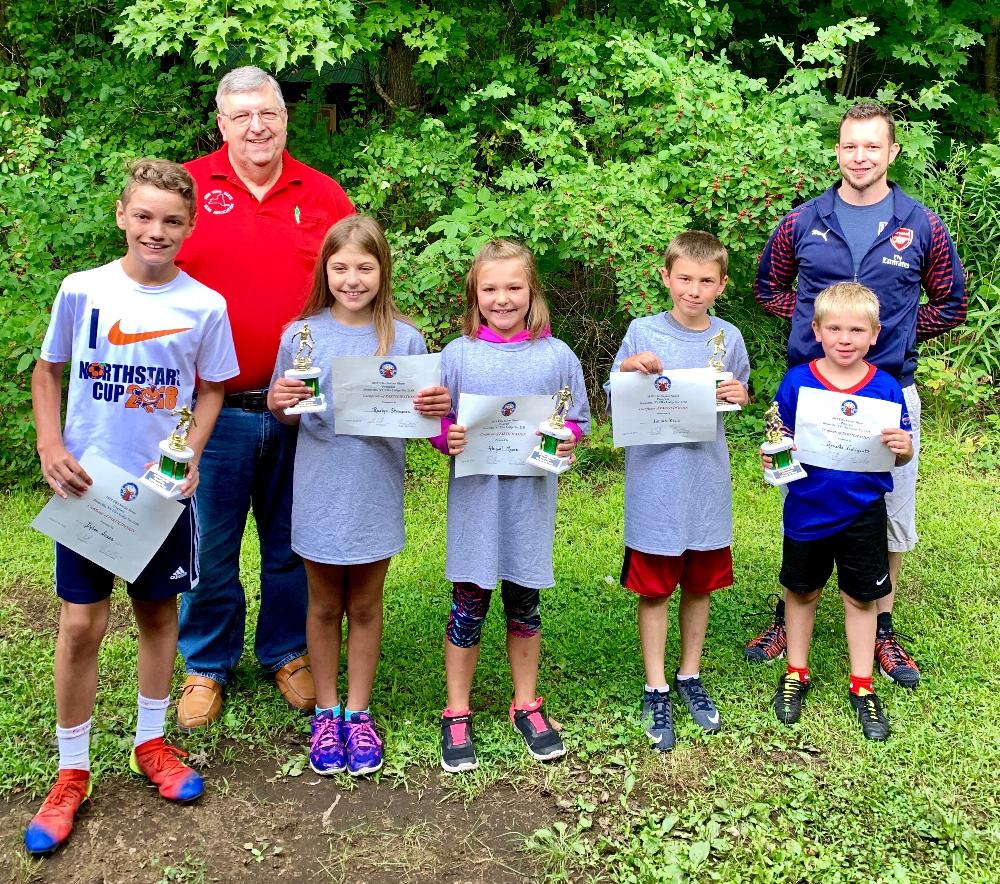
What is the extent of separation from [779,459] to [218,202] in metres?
2.33

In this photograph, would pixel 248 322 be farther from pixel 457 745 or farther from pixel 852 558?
pixel 852 558

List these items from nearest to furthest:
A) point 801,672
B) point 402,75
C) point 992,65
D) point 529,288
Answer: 1. point 529,288
2. point 801,672
3. point 402,75
4. point 992,65

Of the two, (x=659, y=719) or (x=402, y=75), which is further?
(x=402, y=75)

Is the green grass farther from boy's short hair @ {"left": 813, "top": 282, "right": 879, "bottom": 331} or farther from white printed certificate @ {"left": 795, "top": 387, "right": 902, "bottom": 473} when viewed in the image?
boy's short hair @ {"left": 813, "top": 282, "right": 879, "bottom": 331}

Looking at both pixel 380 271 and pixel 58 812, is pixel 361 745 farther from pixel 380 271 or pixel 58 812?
pixel 380 271

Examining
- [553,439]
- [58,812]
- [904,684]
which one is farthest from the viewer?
[904,684]

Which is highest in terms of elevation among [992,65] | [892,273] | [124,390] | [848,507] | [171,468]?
[992,65]

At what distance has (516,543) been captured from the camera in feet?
11.9

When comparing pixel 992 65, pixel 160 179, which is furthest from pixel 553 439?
pixel 992 65

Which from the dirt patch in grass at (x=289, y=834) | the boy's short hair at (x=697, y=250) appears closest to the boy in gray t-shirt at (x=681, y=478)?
the boy's short hair at (x=697, y=250)

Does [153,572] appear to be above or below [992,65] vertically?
below

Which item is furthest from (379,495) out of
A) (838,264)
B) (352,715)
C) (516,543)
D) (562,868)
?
(838,264)

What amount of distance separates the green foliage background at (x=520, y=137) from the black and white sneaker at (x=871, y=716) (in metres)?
3.48

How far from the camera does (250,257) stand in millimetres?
3701
